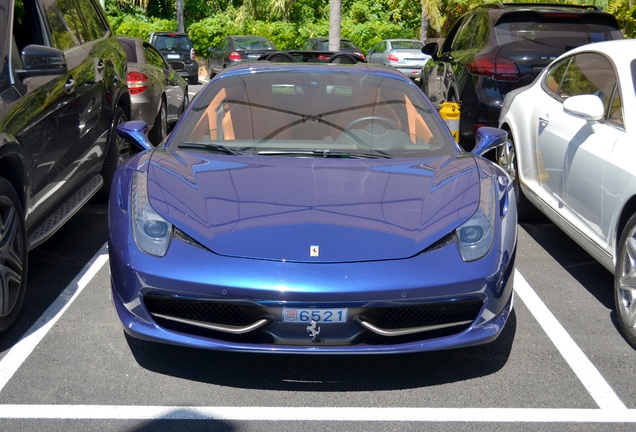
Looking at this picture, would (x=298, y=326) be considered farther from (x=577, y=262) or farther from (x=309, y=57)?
(x=309, y=57)

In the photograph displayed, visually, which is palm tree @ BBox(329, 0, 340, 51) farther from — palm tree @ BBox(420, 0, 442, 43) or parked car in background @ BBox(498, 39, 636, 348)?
parked car in background @ BBox(498, 39, 636, 348)

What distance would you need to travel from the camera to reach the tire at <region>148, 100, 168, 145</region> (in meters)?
10.0

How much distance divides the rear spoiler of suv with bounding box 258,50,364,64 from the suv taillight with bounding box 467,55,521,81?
5.39 ft

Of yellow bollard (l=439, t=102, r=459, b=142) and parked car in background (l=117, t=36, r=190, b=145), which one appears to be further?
parked car in background (l=117, t=36, r=190, b=145)

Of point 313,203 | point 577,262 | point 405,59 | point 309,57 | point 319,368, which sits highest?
point 313,203

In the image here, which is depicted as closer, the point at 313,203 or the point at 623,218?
the point at 313,203

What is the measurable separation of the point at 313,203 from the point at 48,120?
2.04 m

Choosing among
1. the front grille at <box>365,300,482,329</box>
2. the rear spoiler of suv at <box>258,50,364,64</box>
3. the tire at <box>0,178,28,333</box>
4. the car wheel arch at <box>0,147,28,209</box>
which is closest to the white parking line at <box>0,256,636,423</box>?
the front grille at <box>365,300,482,329</box>

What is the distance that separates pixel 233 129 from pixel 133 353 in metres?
1.51

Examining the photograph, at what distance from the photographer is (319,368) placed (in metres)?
4.18

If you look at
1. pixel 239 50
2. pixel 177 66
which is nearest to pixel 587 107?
pixel 177 66

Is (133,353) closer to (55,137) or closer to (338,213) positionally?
(338,213)

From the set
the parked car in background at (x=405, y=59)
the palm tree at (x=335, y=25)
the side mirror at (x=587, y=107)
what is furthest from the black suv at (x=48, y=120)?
the parked car in background at (x=405, y=59)

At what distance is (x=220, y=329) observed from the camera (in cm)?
379
